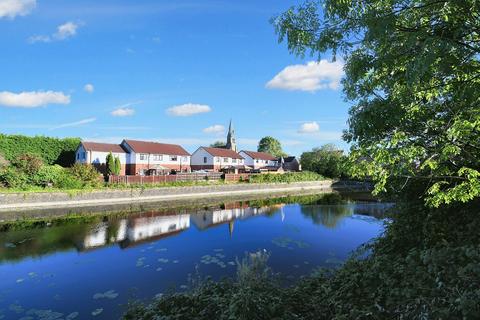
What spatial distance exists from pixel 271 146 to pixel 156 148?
5512cm

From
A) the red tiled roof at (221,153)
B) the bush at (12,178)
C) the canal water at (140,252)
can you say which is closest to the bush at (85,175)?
the bush at (12,178)

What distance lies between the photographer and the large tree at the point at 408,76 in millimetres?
4475

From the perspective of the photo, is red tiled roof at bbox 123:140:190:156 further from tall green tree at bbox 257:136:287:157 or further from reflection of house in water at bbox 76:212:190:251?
tall green tree at bbox 257:136:287:157

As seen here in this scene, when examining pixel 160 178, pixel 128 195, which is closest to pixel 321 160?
pixel 160 178

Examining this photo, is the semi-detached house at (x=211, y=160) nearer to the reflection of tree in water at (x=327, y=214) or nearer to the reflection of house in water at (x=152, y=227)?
the reflection of tree in water at (x=327, y=214)

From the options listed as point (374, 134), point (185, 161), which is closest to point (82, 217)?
point (374, 134)

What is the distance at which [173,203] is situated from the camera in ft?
108

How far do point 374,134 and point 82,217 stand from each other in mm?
23420

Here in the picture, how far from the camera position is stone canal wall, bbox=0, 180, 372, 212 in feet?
84.5

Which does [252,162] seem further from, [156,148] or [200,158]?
[156,148]

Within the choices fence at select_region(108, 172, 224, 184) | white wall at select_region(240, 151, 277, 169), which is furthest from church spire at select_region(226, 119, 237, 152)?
fence at select_region(108, 172, 224, 184)

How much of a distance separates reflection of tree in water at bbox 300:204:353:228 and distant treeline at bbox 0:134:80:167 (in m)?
32.0

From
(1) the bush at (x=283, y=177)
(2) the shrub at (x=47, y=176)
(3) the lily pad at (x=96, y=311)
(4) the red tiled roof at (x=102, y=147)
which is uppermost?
(4) the red tiled roof at (x=102, y=147)

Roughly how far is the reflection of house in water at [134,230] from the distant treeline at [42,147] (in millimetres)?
23047
